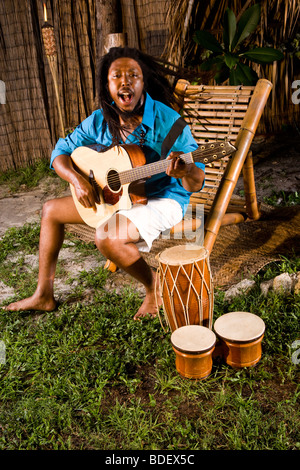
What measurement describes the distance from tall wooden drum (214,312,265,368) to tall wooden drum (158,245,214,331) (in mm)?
198

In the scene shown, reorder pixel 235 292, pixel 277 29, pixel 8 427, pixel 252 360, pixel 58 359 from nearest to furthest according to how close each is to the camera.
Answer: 1. pixel 8 427
2. pixel 252 360
3. pixel 58 359
4. pixel 235 292
5. pixel 277 29

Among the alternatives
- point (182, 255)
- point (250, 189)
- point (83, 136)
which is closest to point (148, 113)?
point (83, 136)

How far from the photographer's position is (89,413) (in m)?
2.22

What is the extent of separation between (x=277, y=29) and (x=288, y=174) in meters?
1.78

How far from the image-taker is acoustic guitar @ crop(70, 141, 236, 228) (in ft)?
7.86

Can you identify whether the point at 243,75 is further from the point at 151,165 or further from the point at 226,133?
the point at 151,165

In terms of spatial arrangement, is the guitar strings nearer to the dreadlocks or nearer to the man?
the man

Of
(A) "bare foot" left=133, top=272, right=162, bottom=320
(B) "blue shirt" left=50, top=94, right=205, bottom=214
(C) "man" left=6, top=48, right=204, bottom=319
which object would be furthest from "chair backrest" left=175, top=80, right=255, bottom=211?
(A) "bare foot" left=133, top=272, right=162, bottom=320

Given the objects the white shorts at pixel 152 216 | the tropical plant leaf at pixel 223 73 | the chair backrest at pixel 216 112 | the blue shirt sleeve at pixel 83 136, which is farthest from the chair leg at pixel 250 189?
the blue shirt sleeve at pixel 83 136

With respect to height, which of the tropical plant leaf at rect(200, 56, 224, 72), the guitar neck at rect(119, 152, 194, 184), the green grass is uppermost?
the tropical plant leaf at rect(200, 56, 224, 72)

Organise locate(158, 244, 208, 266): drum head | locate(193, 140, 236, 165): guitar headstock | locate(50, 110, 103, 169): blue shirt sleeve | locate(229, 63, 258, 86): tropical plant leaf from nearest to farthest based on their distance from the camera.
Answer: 1. locate(193, 140, 236, 165): guitar headstock
2. locate(158, 244, 208, 266): drum head
3. locate(50, 110, 103, 169): blue shirt sleeve
4. locate(229, 63, 258, 86): tropical plant leaf

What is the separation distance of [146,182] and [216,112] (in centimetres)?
129

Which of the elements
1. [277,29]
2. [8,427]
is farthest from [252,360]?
[277,29]
